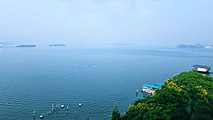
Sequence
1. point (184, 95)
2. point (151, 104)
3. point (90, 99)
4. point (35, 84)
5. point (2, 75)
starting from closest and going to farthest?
1. point (151, 104)
2. point (184, 95)
3. point (90, 99)
4. point (35, 84)
5. point (2, 75)

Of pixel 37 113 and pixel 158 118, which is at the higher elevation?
pixel 158 118

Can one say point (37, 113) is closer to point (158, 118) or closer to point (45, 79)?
point (158, 118)

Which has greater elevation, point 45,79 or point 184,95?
point 184,95

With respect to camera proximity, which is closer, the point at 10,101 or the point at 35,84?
the point at 10,101

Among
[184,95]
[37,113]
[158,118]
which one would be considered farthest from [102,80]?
[158,118]

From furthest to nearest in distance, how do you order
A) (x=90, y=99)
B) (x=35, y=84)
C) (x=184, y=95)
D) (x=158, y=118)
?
(x=35, y=84)
(x=90, y=99)
(x=184, y=95)
(x=158, y=118)

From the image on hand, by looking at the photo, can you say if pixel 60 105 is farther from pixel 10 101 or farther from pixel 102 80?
pixel 102 80

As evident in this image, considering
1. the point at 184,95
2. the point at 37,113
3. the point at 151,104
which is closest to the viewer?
the point at 151,104

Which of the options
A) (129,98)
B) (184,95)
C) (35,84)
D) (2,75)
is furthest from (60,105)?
(2,75)

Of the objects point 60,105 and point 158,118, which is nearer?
point 158,118
